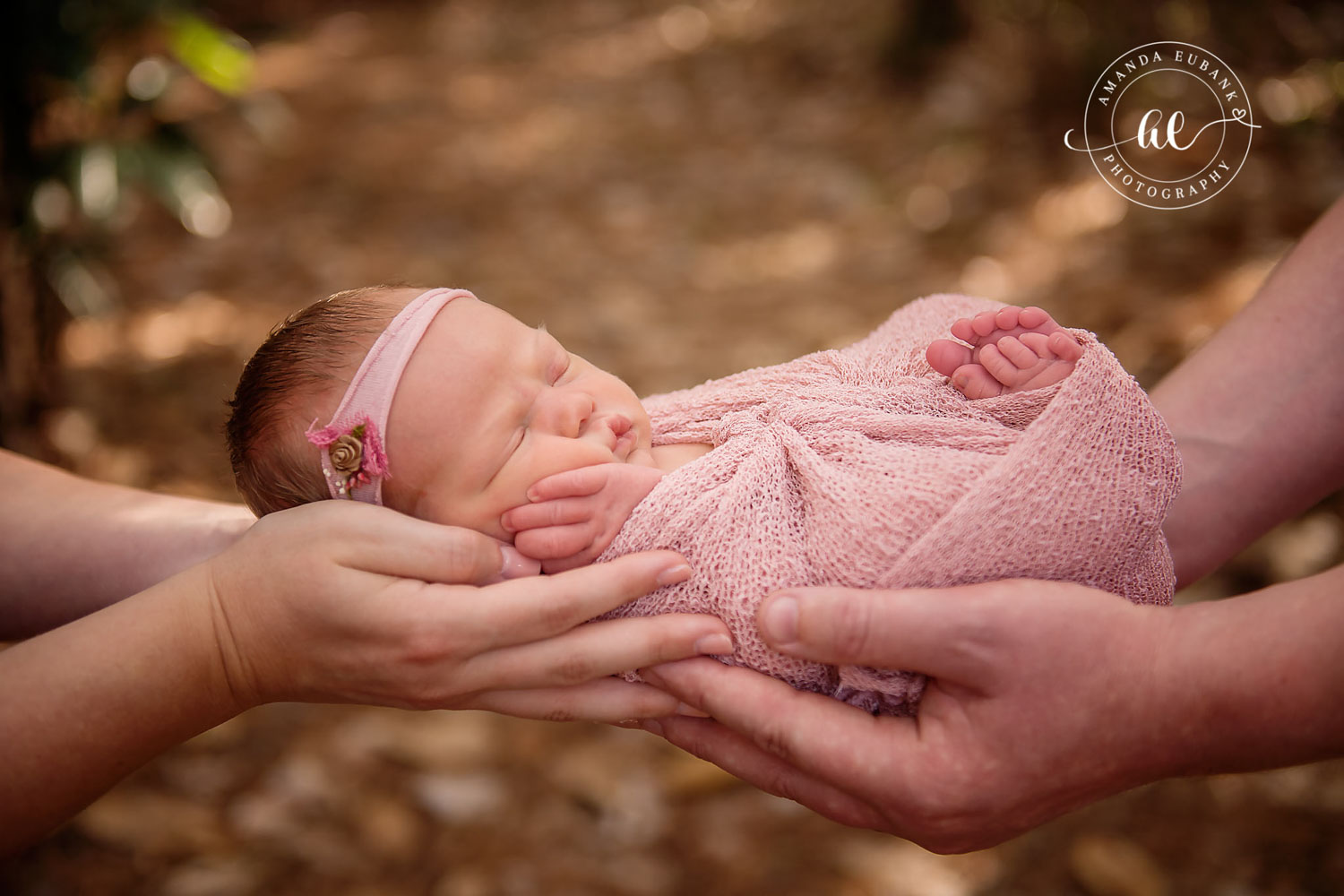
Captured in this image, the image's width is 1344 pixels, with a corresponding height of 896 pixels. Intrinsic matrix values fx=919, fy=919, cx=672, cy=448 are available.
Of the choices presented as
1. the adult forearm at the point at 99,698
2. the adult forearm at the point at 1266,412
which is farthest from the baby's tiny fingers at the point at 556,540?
the adult forearm at the point at 1266,412

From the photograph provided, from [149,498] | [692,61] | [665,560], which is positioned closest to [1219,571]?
[665,560]

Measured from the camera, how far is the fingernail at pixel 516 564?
139cm

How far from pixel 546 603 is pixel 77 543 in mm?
871

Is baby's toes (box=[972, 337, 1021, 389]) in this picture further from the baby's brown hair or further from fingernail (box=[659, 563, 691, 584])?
the baby's brown hair

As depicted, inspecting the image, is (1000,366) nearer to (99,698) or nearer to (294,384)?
(294,384)

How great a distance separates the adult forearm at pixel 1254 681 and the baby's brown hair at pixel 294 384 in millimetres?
1208

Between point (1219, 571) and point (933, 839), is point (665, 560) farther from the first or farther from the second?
point (1219, 571)

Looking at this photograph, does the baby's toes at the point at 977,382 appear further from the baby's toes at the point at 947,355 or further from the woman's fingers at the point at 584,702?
the woman's fingers at the point at 584,702

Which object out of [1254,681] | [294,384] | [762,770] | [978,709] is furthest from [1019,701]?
[294,384]

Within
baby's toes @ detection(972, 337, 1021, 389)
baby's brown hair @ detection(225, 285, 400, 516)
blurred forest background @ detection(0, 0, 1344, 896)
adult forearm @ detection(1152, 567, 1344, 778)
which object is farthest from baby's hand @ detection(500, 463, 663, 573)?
blurred forest background @ detection(0, 0, 1344, 896)

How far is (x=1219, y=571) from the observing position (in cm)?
258

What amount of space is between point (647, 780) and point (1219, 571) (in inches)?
66.6

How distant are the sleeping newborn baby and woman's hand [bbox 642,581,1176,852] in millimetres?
81

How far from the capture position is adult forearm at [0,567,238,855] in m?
1.18
